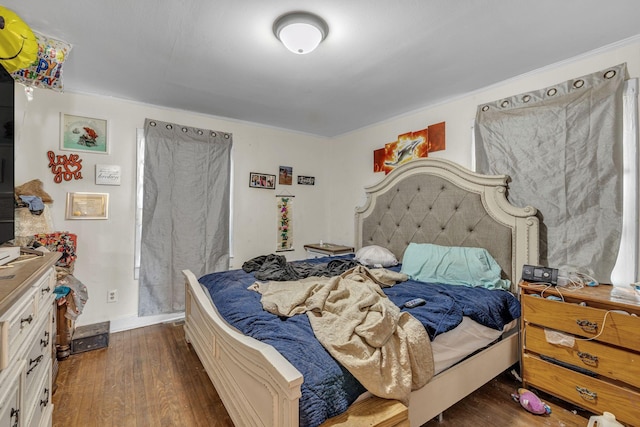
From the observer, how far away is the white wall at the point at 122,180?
8.07 ft

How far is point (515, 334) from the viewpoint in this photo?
6.39ft

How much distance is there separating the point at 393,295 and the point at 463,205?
1.13 metres

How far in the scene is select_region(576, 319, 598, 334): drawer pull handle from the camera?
1531 millimetres

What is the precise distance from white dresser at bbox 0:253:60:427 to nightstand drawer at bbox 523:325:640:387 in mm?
2468

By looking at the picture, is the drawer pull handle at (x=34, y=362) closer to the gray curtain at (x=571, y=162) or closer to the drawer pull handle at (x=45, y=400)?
the drawer pull handle at (x=45, y=400)

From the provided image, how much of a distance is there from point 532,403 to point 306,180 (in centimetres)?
316

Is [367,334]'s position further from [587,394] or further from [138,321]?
[138,321]

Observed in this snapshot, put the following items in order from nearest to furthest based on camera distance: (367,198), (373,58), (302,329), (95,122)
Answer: (302,329) → (373,58) → (95,122) → (367,198)

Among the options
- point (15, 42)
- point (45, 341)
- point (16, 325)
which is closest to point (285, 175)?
point (15, 42)

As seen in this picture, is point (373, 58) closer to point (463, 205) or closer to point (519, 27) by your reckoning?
point (519, 27)

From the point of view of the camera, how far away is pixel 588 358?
1560 mm

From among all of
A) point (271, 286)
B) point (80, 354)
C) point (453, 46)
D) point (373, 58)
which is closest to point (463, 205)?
point (453, 46)

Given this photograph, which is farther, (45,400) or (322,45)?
(322,45)

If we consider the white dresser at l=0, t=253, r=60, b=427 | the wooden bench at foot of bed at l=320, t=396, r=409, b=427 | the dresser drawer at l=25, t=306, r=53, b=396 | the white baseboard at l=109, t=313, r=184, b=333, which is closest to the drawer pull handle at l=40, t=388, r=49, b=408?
the white dresser at l=0, t=253, r=60, b=427
